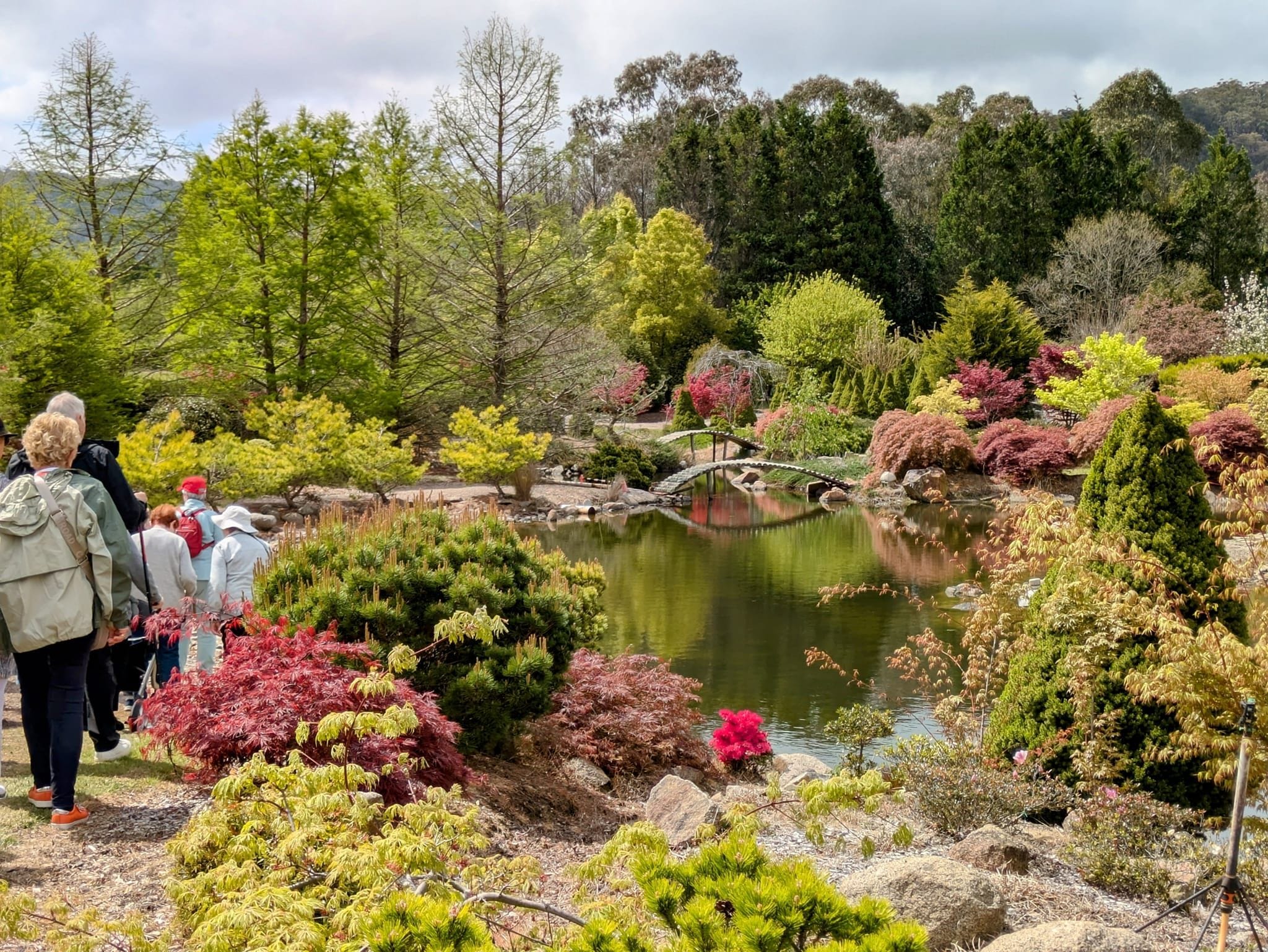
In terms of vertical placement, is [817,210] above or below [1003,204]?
above

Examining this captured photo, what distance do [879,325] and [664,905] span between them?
94.4ft

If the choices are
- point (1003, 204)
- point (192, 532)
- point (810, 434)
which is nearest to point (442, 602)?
point (192, 532)

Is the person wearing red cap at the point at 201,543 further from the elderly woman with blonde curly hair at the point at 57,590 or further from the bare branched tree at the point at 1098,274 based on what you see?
the bare branched tree at the point at 1098,274

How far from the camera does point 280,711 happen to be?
13.1ft

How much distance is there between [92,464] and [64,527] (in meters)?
0.58

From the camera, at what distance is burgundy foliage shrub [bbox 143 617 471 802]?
403cm

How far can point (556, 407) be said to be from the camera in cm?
2248

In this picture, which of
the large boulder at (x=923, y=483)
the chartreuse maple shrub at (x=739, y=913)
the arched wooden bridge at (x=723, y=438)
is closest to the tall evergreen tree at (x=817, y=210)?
the arched wooden bridge at (x=723, y=438)

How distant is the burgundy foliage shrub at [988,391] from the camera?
25.7 meters

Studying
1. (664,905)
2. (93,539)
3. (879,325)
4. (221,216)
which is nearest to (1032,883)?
(664,905)

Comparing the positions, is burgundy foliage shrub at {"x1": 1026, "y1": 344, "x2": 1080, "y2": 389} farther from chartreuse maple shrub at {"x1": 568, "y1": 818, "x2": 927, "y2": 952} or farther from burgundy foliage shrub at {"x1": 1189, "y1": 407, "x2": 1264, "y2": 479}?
chartreuse maple shrub at {"x1": 568, "y1": 818, "x2": 927, "y2": 952}

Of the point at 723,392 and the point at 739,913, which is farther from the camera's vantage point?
the point at 723,392

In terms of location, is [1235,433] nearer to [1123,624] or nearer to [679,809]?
[1123,624]

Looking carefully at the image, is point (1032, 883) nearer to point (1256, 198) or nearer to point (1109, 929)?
point (1109, 929)
